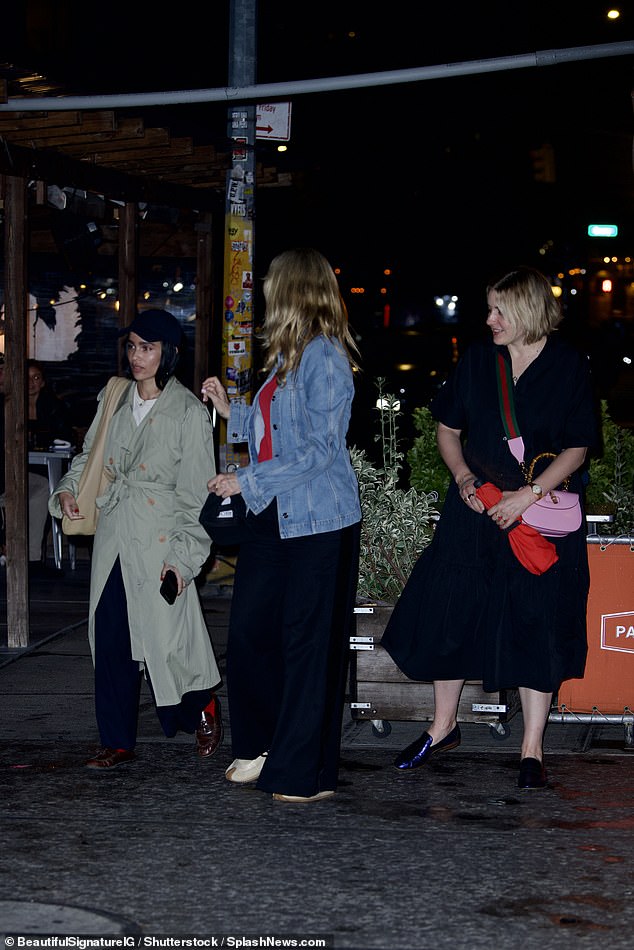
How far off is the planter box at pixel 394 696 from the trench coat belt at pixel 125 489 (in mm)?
1246

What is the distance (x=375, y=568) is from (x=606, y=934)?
3.06 metres

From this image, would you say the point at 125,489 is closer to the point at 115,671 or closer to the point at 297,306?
the point at 115,671

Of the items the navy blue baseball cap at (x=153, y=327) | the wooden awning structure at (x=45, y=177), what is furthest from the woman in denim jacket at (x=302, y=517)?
the wooden awning structure at (x=45, y=177)

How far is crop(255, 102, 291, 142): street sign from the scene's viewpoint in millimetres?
11539

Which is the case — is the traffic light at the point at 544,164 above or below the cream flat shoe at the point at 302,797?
above

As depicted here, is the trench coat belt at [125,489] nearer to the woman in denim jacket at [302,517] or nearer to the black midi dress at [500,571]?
the woman in denim jacket at [302,517]

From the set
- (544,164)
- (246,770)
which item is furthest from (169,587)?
(544,164)

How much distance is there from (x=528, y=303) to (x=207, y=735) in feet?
7.63

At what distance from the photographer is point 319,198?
2527 centimetres

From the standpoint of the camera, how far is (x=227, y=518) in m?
5.37

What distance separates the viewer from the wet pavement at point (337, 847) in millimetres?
4109

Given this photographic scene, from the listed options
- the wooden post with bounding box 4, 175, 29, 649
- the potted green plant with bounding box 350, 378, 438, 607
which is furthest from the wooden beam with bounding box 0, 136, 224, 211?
the potted green plant with bounding box 350, 378, 438, 607

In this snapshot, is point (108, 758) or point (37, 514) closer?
point (108, 758)

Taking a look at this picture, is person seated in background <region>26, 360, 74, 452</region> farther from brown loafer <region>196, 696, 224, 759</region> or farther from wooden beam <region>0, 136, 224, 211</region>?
brown loafer <region>196, 696, 224, 759</region>
